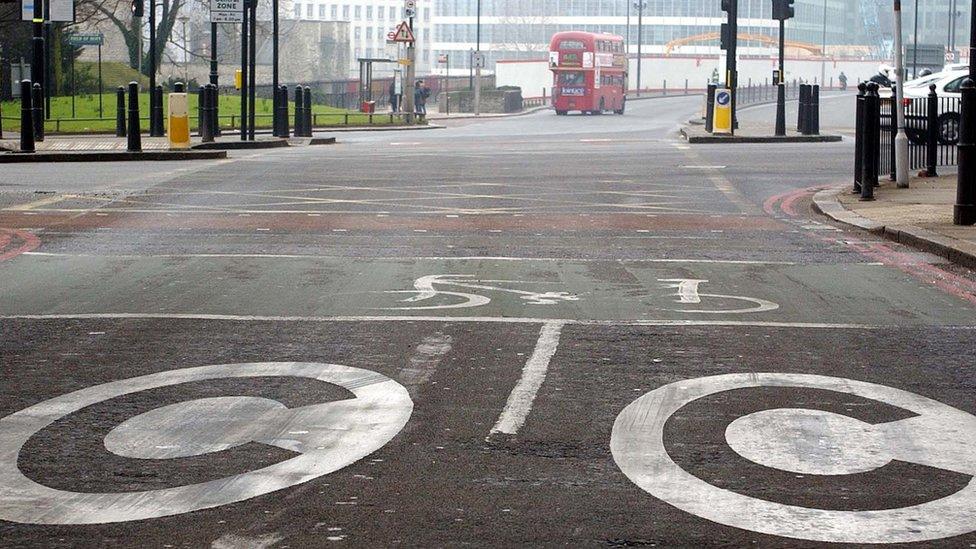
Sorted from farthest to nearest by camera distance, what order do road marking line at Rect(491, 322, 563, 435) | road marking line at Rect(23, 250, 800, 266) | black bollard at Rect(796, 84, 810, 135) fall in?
black bollard at Rect(796, 84, 810, 135) < road marking line at Rect(23, 250, 800, 266) < road marking line at Rect(491, 322, 563, 435)

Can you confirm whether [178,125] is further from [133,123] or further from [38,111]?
[38,111]

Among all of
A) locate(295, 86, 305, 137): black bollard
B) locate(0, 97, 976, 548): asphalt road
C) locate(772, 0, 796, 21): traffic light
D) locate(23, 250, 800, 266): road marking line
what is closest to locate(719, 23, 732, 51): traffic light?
locate(772, 0, 796, 21): traffic light

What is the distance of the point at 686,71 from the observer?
120562 mm

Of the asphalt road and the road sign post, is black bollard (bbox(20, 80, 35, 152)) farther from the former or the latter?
the road sign post

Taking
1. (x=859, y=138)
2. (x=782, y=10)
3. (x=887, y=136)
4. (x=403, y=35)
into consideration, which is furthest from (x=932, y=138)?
(x=403, y=35)

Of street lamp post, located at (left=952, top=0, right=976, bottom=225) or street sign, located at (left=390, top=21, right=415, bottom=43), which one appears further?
street sign, located at (left=390, top=21, right=415, bottom=43)

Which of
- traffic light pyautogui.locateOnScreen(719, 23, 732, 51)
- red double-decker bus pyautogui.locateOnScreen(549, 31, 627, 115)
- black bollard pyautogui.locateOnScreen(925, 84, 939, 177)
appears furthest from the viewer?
red double-decker bus pyautogui.locateOnScreen(549, 31, 627, 115)

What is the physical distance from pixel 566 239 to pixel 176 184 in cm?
830

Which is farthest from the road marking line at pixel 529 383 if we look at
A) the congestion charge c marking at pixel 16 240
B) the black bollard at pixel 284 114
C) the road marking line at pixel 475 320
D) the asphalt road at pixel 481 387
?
the black bollard at pixel 284 114

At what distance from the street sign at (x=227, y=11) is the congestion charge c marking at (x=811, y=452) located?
2760 centimetres

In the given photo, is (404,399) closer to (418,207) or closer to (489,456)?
(489,456)

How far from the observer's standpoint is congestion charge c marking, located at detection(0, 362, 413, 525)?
445 cm

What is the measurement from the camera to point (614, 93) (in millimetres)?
69000

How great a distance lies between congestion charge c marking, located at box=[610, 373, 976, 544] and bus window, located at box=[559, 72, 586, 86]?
2428 inches
